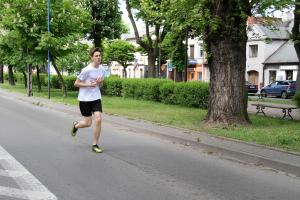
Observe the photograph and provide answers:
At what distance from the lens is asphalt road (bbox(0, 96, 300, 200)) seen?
666 centimetres

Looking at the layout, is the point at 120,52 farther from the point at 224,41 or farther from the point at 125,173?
the point at 125,173

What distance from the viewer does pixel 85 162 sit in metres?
8.78

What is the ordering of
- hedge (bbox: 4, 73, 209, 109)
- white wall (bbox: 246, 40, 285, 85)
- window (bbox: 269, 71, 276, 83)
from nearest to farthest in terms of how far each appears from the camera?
hedge (bbox: 4, 73, 209, 109)
window (bbox: 269, 71, 276, 83)
white wall (bbox: 246, 40, 285, 85)

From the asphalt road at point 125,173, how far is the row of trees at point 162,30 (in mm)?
3009

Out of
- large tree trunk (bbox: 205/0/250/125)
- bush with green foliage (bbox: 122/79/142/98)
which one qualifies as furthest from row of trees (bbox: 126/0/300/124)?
bush with green foliage (bbox: 122/79/142/98)

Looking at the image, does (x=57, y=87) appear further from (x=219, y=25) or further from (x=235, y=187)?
(x=235, y=187)

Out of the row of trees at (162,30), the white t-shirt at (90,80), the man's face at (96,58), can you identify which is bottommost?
the white t-shirt at (90,80)

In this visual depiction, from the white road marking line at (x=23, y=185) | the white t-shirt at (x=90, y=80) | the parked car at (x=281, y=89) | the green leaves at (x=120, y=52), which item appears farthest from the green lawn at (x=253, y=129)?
the green leaves at (x=120, y=52)

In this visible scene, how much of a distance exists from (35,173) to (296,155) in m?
4.57

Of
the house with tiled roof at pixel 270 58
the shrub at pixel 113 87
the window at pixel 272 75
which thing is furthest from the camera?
the window at pixel 272 75

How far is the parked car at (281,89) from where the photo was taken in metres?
42.7

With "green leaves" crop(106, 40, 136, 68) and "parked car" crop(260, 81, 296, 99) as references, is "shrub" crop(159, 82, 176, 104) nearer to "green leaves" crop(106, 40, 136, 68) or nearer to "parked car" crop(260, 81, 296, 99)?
"parked car" crop(260, 81, 296, 99)

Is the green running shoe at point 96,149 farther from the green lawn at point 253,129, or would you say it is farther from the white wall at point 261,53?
the white wall at point 261,53

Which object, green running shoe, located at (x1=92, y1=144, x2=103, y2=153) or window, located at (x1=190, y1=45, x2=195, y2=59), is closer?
green running shoe, located at (x1=92, y1=144, x2=103, y2=153)
